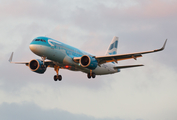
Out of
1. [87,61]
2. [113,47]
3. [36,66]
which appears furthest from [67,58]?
[113,47]

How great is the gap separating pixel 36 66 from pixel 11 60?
735 cm

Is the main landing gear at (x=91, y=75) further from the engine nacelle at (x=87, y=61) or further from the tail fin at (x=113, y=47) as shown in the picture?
the tail fin at (x=113, y=47)

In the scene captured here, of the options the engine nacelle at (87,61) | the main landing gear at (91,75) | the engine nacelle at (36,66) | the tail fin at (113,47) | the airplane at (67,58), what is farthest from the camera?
the tail fin at (113,47)

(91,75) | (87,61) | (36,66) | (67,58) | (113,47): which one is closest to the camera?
(67,58)

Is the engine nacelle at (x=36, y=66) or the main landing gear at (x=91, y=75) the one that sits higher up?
the engine nacelle at (x=36, y=66)

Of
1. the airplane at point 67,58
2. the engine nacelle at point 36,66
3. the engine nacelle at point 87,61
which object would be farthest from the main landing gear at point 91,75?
the engine nacelle at point 36,66

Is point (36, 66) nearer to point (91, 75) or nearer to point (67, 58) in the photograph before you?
point (67, 58)

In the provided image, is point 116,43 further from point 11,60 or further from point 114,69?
point 11,60

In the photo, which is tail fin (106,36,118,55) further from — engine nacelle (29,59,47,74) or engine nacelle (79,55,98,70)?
engine nacelle (29,59,47,74)

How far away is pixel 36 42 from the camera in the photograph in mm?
43562

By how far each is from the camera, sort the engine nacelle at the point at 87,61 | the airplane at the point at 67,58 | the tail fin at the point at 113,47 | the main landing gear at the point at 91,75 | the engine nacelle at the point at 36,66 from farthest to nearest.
→ 1. the tail fin at the point at 113,47
2. the main landing gear at the point at 91,75
3. the engine nacelle at the point at 36,66
4. the engine nacelle at the point at 87,61
5. the airplane at the point at 67,58

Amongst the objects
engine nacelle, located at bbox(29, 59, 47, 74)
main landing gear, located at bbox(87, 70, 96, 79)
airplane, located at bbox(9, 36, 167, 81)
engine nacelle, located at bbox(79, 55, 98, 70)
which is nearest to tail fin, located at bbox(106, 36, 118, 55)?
airplane, located at bbox(9, 36, 167, 81)

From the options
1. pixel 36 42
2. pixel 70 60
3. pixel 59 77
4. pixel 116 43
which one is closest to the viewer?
pixel 36 42

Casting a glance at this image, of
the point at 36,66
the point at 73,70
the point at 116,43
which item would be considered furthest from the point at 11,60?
the point at 116,43
